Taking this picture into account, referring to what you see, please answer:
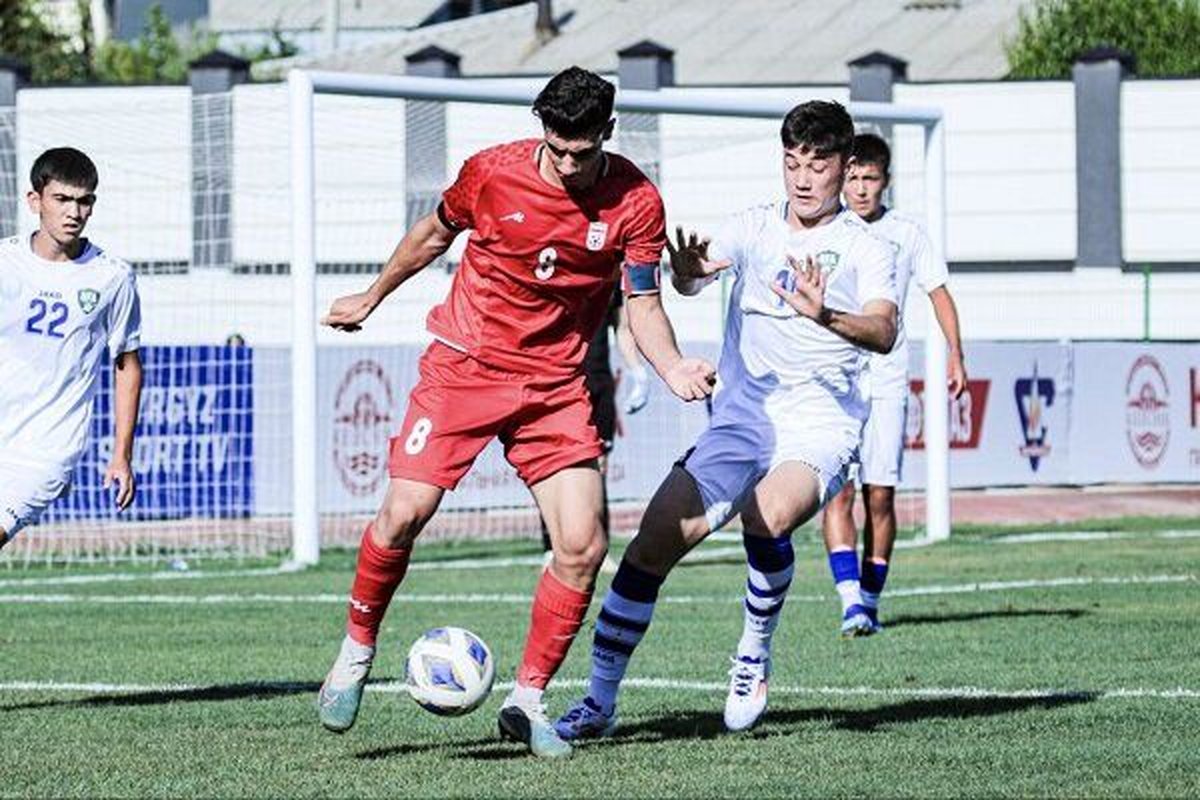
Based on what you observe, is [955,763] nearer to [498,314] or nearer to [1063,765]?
[1063,765]

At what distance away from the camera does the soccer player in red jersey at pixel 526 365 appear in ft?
26.3

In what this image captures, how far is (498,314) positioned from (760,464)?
1.22 meters

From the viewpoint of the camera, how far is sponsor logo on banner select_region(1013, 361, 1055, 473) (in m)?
26.1

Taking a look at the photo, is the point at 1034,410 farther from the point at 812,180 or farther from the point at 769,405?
the point at 812,180

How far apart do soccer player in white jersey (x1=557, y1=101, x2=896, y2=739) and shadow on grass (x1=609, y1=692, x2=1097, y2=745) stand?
15 centimetres

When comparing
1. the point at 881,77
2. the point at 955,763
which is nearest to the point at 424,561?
the point at 955,763

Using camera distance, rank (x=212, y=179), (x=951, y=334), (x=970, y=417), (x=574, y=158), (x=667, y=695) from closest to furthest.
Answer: (x=574, y=158), (x=667, y=695), (x=951, y=334), (x=212, y=179), (x=970, y=417)

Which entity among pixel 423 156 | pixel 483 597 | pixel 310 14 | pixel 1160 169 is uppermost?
pixel 310 14

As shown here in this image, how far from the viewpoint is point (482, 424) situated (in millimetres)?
8109

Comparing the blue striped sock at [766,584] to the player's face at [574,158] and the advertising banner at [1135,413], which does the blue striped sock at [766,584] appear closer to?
the player's face at [574,158]

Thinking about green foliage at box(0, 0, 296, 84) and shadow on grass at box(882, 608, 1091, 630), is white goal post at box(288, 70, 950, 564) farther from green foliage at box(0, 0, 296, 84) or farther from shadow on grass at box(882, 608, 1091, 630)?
green foliage at box(0, 0, 296, 84)

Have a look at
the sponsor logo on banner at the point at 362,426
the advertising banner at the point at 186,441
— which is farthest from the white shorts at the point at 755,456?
the sponsor logo on banner at the point at 362,426

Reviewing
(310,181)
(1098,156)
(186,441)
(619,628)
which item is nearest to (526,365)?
(619,628)

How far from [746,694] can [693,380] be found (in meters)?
1.44
